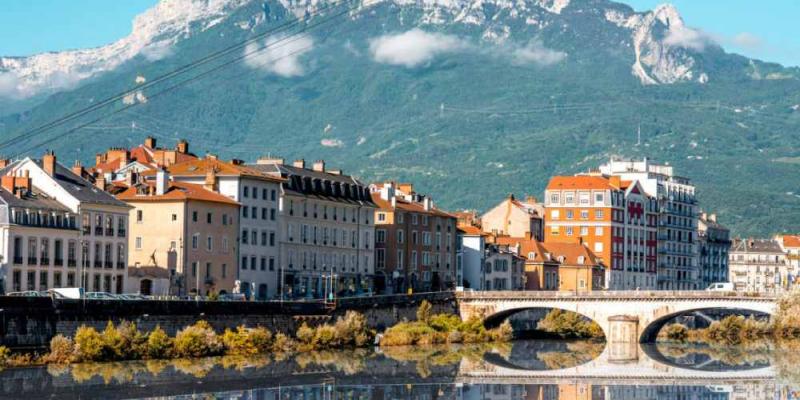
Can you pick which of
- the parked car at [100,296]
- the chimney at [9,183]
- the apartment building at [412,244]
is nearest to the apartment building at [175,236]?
the chimney at [9,183]

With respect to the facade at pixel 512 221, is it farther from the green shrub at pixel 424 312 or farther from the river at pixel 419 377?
the river at pixel 419 377

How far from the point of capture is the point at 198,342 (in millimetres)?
90438

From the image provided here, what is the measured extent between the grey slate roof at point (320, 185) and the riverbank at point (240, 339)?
11581 mm

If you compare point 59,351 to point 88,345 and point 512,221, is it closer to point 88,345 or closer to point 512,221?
point 88,345

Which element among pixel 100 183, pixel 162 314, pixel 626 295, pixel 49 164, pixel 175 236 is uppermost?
pixel 49 164

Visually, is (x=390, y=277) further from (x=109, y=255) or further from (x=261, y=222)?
(x=109, y=255)

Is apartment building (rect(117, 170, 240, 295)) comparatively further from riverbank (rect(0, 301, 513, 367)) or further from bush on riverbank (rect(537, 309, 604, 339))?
bush on riverbank (rect(537, 309, 604, 339))

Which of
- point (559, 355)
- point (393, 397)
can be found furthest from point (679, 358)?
point (393, 397)

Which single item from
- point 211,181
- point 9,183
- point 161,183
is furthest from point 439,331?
point 9,183

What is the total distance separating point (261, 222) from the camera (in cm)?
11744

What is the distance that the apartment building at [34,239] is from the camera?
300ft

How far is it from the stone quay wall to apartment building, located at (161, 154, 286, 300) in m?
7.52

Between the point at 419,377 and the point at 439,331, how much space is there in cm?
3417

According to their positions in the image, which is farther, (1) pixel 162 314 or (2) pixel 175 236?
(2) pixel 175 236
